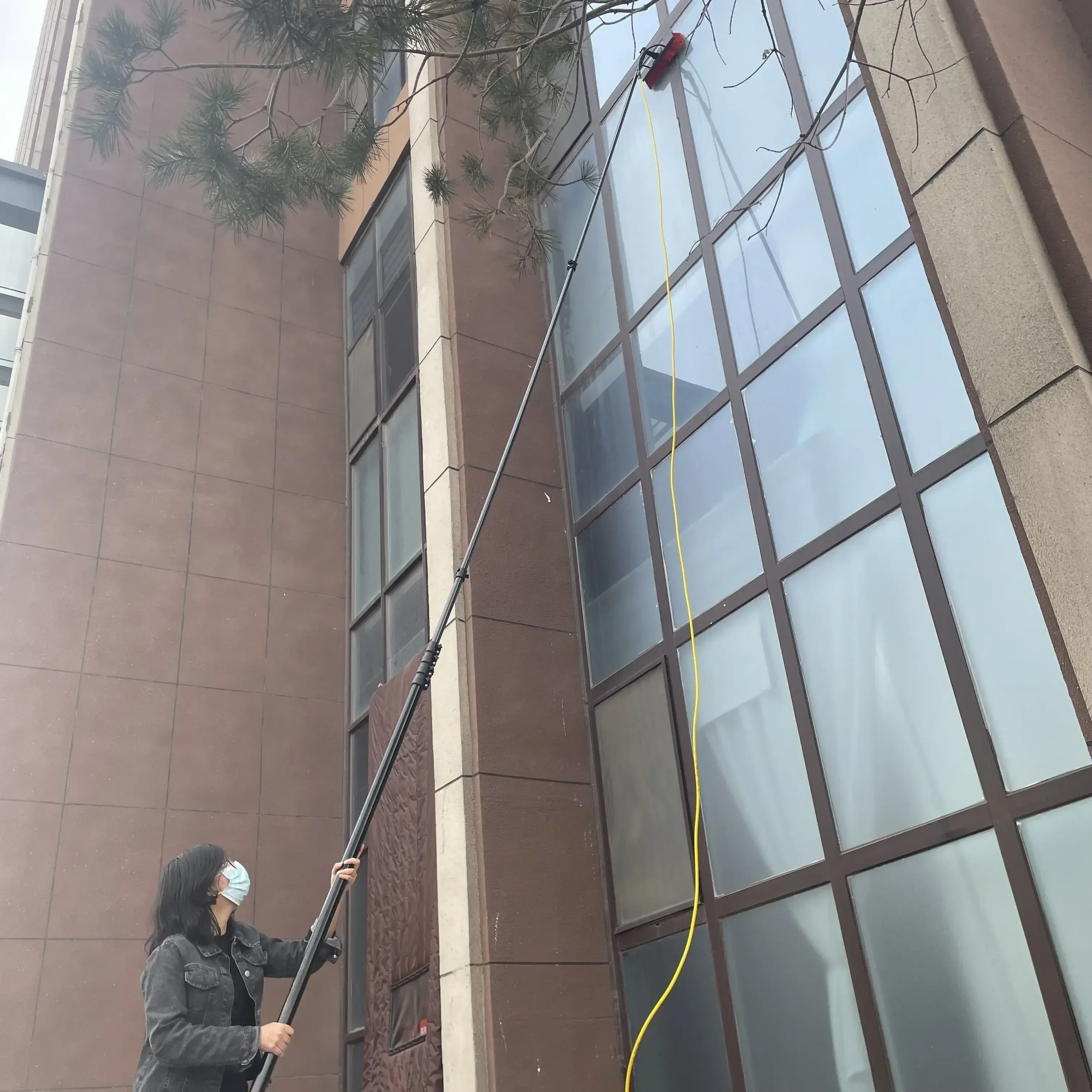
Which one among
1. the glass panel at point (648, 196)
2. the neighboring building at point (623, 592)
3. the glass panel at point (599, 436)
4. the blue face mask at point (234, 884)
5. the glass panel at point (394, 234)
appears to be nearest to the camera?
the blue face mask at point (234, 884)

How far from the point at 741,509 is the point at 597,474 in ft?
6.27

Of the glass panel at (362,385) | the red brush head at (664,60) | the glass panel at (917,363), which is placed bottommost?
the glass panel at (917,363)

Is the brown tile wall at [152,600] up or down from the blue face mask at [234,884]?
up

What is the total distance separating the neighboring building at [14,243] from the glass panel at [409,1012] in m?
9.72

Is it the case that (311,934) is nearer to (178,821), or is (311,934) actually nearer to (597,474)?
(597,474)

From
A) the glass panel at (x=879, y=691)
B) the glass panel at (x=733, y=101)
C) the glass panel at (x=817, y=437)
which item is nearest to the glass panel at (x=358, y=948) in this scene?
the glass panel at (x=879, y=691)

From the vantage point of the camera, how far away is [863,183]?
652cm

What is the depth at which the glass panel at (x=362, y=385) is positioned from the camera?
1247 centimetres

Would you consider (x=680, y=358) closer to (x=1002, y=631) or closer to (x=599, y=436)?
(x=599, y=436)

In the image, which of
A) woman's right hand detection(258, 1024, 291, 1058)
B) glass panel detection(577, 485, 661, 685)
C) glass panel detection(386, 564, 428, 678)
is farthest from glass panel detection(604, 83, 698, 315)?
woman's right hand detection(258, 1024, 291, 1058)

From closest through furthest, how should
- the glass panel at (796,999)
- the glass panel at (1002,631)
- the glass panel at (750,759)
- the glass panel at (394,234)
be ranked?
the glass panel at (1002,631), the glass panel at (796,999), the glass panel at (750,759), the glass panel at (394,234)

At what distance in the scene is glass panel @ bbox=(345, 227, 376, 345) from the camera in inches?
516

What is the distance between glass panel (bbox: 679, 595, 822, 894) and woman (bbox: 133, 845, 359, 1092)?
282 cm

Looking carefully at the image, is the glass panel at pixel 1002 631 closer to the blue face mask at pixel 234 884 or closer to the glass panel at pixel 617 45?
Result: the blue face mask at pixel 234 884
